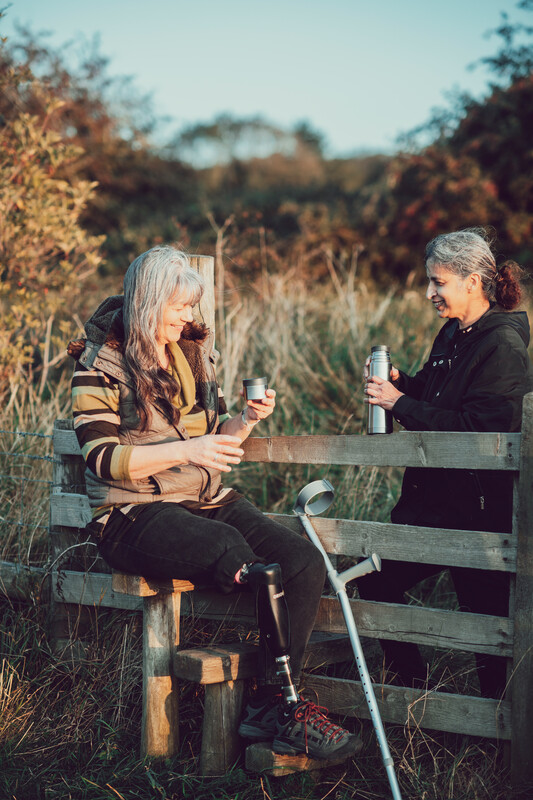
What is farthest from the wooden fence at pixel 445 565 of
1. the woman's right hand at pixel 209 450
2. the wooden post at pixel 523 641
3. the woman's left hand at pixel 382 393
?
the woman's right hand at pixel 209 450

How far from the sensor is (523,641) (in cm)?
292

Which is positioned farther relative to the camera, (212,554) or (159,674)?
(159,674)

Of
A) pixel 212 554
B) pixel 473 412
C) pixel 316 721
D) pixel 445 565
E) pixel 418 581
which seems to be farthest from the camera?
pixel 418 581

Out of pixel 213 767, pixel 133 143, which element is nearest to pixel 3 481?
pixel 213 767

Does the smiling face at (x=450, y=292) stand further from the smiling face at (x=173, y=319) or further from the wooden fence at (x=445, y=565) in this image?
the smiling face at (x=173, y=319)

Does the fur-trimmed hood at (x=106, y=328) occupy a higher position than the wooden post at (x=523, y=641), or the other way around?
the fur-trimmed hood at (x=106, y=328)

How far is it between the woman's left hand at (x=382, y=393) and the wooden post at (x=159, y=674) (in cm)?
118

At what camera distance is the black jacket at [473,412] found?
126 inches

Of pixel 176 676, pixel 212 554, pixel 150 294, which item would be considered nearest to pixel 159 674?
pixel 176 676

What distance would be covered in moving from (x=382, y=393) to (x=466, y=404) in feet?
1.18

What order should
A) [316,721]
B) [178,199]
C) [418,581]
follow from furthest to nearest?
[178,199]
[418,581]
[316,721]

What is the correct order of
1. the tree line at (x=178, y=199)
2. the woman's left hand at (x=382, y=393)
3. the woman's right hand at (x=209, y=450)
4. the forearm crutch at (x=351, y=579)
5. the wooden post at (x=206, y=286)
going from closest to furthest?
the forearm crutch at (x=351, y=579) < the woman's right hand at (x=209, y=450) < the woman's left hand at (x=382, y=393) < the wooden post at (x=206, y=286) < the tree line at (x=178, y=199)

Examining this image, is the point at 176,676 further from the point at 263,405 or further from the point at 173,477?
the point at 263,405

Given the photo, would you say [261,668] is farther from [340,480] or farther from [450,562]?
[340,480]
